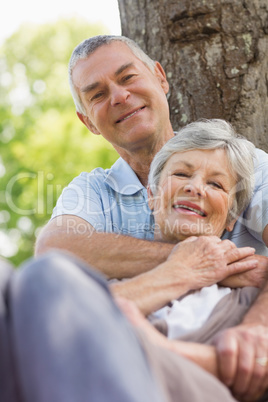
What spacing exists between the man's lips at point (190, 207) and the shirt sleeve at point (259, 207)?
1.02ft

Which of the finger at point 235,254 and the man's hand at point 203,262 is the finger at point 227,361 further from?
the finger at point 235,254

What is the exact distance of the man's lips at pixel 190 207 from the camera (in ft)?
8.05

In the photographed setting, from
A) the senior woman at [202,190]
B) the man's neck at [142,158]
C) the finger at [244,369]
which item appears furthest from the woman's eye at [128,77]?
the finger at [244,369]

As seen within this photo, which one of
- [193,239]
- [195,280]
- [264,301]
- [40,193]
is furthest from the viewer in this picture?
[40,193]

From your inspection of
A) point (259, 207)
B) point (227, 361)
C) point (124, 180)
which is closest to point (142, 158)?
point (124, 180)

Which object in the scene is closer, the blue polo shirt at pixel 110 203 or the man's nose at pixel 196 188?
the man's nose at pixel 196 188

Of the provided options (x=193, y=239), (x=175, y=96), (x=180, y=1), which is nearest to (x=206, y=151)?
(x=193, y=239)

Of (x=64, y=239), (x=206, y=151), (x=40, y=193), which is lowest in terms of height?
(x=40, y=193)

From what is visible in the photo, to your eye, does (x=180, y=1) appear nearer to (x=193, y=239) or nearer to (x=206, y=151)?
(x=206, y=151)

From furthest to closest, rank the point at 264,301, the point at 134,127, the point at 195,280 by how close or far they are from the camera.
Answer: the point at 134,127 < the point at 195,280 < the point at 264,301

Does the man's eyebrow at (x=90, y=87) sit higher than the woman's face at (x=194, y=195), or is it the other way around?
the man's eyebrow at (x=90, y=87)

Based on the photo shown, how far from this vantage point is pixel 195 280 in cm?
214

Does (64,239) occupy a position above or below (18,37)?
above

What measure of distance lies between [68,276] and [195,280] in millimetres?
1019
